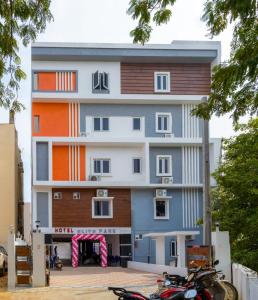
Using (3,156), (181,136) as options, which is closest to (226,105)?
(3,156)

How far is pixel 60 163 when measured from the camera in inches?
1578

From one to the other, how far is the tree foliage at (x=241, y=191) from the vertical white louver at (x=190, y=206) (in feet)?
53.5

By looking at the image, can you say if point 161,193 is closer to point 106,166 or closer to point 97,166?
point 106,166

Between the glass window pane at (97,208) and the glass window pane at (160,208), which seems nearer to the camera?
the glass window pane at (97,208)

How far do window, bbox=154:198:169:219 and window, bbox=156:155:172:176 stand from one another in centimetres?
168

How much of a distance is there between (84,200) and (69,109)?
5.64 m

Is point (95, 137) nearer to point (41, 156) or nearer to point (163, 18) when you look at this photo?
point (41, 156)

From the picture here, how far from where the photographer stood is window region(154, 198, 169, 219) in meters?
40.8

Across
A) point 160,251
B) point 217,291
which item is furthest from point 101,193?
point 217,291

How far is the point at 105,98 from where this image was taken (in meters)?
39.6

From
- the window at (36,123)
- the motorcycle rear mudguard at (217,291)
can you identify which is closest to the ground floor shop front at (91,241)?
the window at (36,123)

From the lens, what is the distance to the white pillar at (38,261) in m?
19.8

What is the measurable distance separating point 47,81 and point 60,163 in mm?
5038

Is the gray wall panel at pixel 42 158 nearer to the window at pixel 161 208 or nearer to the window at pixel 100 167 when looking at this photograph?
the window at pixel 100 167
